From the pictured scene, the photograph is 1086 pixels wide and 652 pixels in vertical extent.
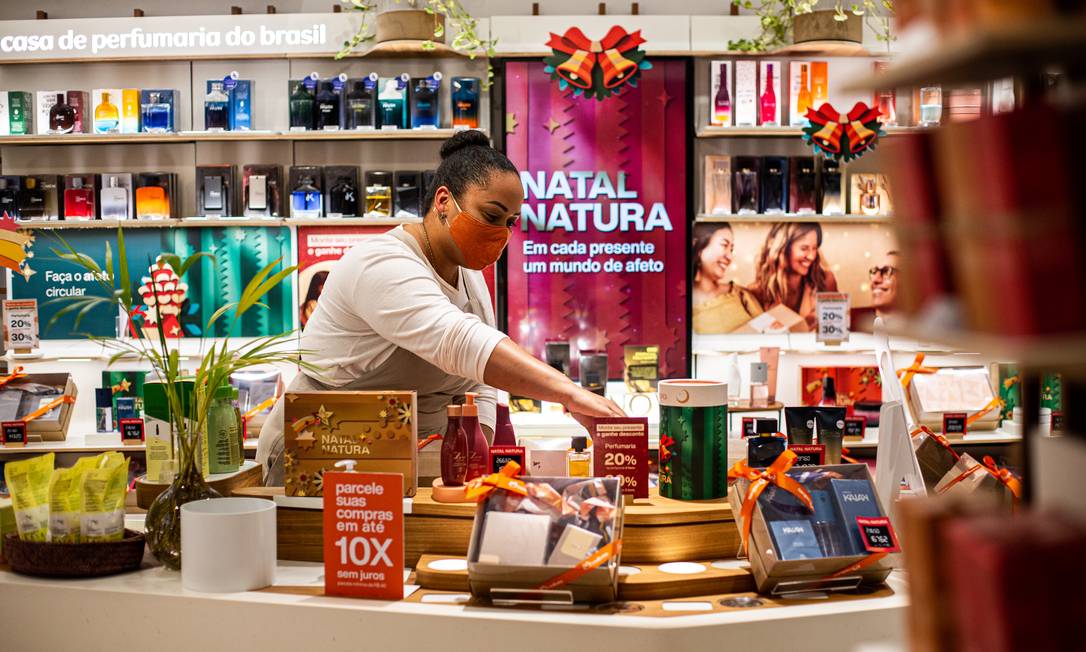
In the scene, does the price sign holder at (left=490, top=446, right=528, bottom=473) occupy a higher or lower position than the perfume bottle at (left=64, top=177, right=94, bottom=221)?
lower

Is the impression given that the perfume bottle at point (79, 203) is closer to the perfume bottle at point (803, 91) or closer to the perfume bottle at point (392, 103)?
the perfume bottle at point (392, 103)

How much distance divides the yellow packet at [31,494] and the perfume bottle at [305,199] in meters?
3.35

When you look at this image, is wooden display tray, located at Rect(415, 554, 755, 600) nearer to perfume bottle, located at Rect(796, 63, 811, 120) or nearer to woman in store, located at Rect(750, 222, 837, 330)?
woman in store, located at Rect(750, 222, 837, 330)

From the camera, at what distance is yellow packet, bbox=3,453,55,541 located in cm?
201

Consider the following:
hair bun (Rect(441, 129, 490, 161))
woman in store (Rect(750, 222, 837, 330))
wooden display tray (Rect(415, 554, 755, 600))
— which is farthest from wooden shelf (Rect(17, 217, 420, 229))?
wooden display tray (Rect(415, 554, 755, 600))

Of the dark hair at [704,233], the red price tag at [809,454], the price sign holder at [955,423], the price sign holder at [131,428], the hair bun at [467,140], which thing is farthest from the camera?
the dark hair at [704,233]

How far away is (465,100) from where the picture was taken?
5.19 metres

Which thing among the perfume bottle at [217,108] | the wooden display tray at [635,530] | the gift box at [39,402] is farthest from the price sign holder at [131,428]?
the wooden display tray at [635,530]

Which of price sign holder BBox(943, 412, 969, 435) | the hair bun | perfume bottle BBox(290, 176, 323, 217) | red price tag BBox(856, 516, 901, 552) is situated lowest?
price sign holder BBox(943, 412, 969, 435)

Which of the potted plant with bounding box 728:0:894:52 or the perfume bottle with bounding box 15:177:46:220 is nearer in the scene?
the potted plant with bounding box 728:0:894:52

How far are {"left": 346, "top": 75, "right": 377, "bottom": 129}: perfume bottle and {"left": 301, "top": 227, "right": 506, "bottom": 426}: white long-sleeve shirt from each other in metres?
2.64

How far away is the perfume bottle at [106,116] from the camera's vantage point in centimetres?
528

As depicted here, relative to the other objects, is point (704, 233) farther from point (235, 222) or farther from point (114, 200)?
point (114, 200)

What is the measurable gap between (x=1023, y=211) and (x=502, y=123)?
4624 millimetres
